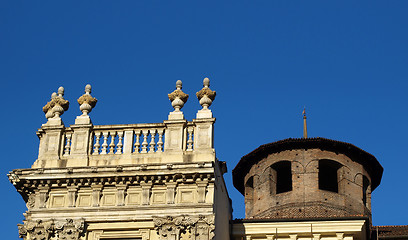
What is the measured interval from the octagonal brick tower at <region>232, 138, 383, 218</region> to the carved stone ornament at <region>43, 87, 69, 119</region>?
9.00 m

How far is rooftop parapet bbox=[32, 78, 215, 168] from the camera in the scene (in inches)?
1009

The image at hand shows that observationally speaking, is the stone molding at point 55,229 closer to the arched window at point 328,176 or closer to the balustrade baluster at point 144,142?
the balustrade baluster at point 144,142

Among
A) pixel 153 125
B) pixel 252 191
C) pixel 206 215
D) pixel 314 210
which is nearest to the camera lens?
pixel 206 215

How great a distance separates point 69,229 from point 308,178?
1112cm

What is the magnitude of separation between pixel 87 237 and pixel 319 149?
11524mm

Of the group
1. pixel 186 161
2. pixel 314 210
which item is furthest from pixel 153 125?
pixel 314 210

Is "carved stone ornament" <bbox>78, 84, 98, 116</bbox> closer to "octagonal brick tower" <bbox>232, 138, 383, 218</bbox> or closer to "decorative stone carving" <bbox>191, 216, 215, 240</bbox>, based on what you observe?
"decorative stone carving" <bbox>191, 216, 215, 240</bbox>

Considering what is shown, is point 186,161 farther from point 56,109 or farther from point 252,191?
point 252,191

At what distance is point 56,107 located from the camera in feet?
88.5

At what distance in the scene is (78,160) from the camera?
25.8 metres

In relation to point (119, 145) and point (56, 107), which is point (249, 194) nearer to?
point (119, 145)

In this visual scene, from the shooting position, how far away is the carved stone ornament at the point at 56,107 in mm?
26931

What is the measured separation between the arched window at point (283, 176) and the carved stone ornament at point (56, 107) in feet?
31.0

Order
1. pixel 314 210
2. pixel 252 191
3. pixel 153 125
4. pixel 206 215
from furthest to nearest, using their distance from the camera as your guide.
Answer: pixel 252 191 < pixel 314 210 < pixel 153 125 < pixel 206 215
